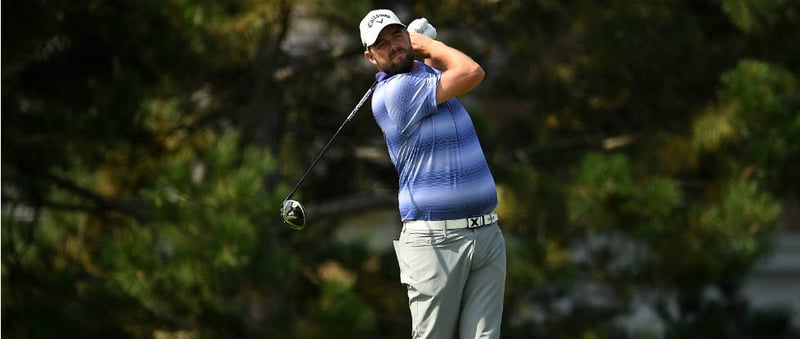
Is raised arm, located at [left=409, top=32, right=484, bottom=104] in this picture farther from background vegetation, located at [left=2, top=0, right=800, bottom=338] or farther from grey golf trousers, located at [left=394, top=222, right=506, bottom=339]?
background vegetation, located at [left=2, top=0, right=800, bottom=338]

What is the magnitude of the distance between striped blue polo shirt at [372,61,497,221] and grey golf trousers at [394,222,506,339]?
0.25ft

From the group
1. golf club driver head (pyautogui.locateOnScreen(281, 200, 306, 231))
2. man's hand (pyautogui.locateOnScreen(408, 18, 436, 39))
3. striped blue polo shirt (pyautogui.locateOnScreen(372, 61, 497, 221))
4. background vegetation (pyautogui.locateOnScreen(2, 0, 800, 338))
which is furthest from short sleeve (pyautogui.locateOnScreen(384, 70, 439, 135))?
background vegetation (pyautogui.locateOnScreen(2, 0, 800, 338))

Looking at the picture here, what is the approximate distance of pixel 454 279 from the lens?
14.9ft

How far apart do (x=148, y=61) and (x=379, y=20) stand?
366 centimetres

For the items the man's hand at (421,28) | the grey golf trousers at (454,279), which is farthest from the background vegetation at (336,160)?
the grey golf trousers at (454,279)

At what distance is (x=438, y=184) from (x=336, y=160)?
6.00 meters

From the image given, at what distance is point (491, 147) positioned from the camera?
370 inches

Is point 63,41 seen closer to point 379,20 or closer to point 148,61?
point 148,61

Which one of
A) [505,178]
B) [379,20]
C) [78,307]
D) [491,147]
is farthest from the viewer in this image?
[491,147]

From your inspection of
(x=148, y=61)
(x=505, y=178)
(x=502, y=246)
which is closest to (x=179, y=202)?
(x=148, y=61)

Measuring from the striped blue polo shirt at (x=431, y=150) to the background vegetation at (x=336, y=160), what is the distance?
8.46ft

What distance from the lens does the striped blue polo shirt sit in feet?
14.6

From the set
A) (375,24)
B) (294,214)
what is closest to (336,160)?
(294,214)

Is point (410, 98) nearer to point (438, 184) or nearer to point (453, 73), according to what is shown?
point (453, 73)
